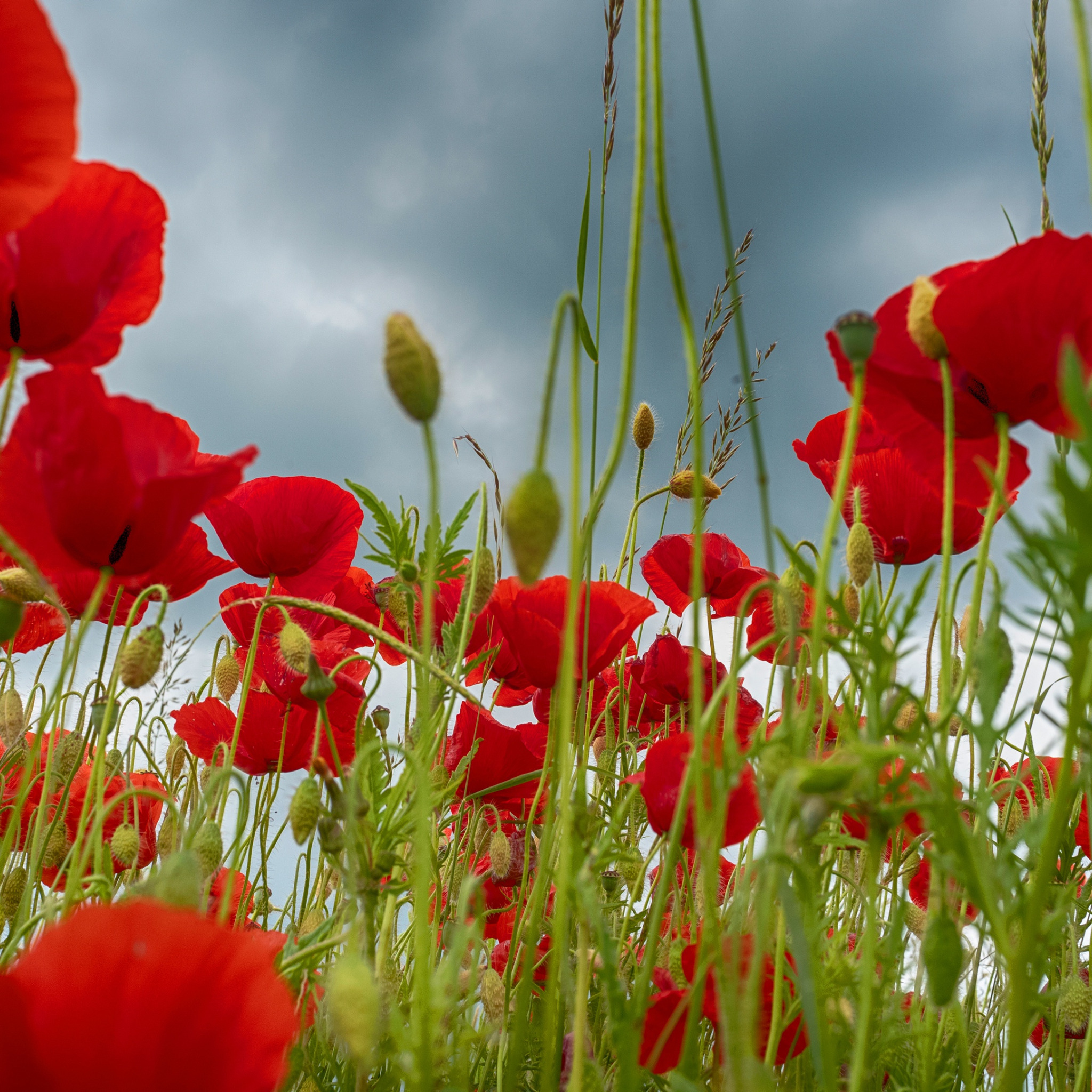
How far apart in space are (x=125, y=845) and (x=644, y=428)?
1075 mm

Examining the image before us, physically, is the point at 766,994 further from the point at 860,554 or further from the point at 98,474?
the point at 98,474

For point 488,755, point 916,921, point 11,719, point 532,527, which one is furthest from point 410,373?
point 11,719

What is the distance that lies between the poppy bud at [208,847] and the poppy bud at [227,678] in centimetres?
59

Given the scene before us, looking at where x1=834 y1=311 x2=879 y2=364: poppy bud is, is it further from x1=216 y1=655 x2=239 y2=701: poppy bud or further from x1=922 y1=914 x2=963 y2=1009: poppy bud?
x1=216 y1=655 x2=239 y2=701: poppy bud

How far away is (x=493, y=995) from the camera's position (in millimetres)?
981

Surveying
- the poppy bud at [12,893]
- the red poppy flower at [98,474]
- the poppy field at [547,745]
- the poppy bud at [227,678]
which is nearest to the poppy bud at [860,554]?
the poppy field at [547,745]

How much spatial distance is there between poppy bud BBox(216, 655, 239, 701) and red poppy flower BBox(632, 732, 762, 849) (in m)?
0.80

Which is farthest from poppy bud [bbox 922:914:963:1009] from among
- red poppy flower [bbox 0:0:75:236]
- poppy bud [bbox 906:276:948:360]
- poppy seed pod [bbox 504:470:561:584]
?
red poppy flower [bbox 0:0:75:236]

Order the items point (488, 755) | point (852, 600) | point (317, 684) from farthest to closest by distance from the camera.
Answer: point (488, 755) → point (852, 600) → point (317, 684)

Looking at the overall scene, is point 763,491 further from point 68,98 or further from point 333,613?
point 68,98

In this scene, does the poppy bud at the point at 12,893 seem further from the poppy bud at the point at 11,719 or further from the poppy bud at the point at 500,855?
the poppy bud at the point at 500,855

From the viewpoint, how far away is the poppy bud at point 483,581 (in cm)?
94

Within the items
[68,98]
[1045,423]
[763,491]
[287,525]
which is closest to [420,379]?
[763,491]

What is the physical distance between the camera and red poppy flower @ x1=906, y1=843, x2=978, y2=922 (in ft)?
3.01
